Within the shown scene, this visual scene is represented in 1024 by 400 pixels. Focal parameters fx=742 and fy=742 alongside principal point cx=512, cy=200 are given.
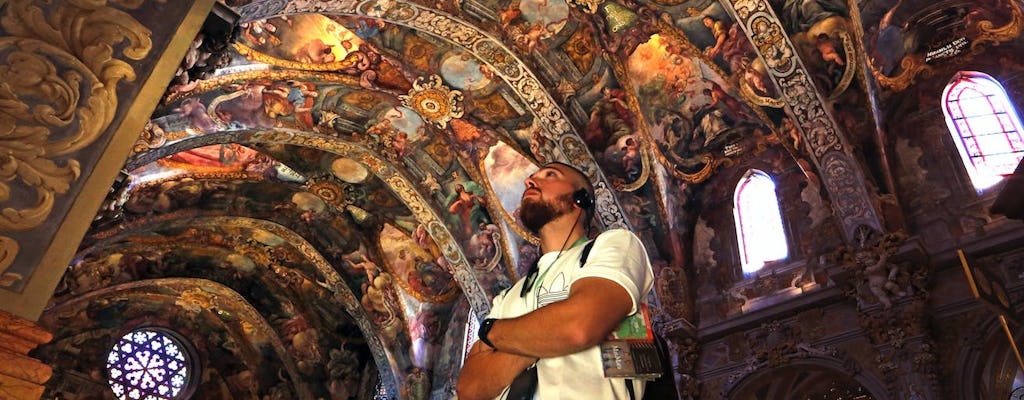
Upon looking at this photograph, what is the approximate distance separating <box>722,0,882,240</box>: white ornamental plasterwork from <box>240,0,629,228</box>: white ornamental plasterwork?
10.1 ft

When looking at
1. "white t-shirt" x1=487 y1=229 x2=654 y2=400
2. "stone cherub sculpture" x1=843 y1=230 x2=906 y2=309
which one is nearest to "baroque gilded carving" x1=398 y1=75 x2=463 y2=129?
"stone cherub sculpture" x1=843 y1=230 x2=906 y2=309

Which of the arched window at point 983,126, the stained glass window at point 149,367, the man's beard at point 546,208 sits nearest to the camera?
the man's beard at point 546,208

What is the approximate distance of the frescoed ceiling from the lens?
9.55m

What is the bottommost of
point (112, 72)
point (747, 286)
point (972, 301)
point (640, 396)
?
point (640, 396)

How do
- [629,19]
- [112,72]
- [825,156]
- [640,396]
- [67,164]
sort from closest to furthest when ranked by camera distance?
[640,396]
[67,164]
[112,72]
[825,156]
[629,19]

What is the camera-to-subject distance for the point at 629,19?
1038 centimetres

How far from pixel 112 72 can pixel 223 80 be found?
21.1 ft

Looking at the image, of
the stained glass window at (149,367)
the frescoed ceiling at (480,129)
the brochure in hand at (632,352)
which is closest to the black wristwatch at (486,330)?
the brochure in hand at (632,352)

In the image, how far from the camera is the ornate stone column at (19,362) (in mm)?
3803

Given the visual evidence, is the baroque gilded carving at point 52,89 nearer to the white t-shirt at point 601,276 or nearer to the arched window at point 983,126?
the white t-shirt at point 601,276

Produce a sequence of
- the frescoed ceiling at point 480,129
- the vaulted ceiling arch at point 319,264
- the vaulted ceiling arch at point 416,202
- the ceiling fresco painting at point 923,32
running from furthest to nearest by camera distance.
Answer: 1. the vaulted ceiling arch at point 319,264
2. the vaulted ceiling arch at point 416,202
3. the frescoed ceiling at point 480,129
4. the ceiling fresco painting at point 923,32

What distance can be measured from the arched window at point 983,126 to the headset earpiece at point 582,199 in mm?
8553

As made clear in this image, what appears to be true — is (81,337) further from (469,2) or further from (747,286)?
(747,286)

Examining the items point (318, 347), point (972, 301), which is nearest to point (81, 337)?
point (318, 347)
